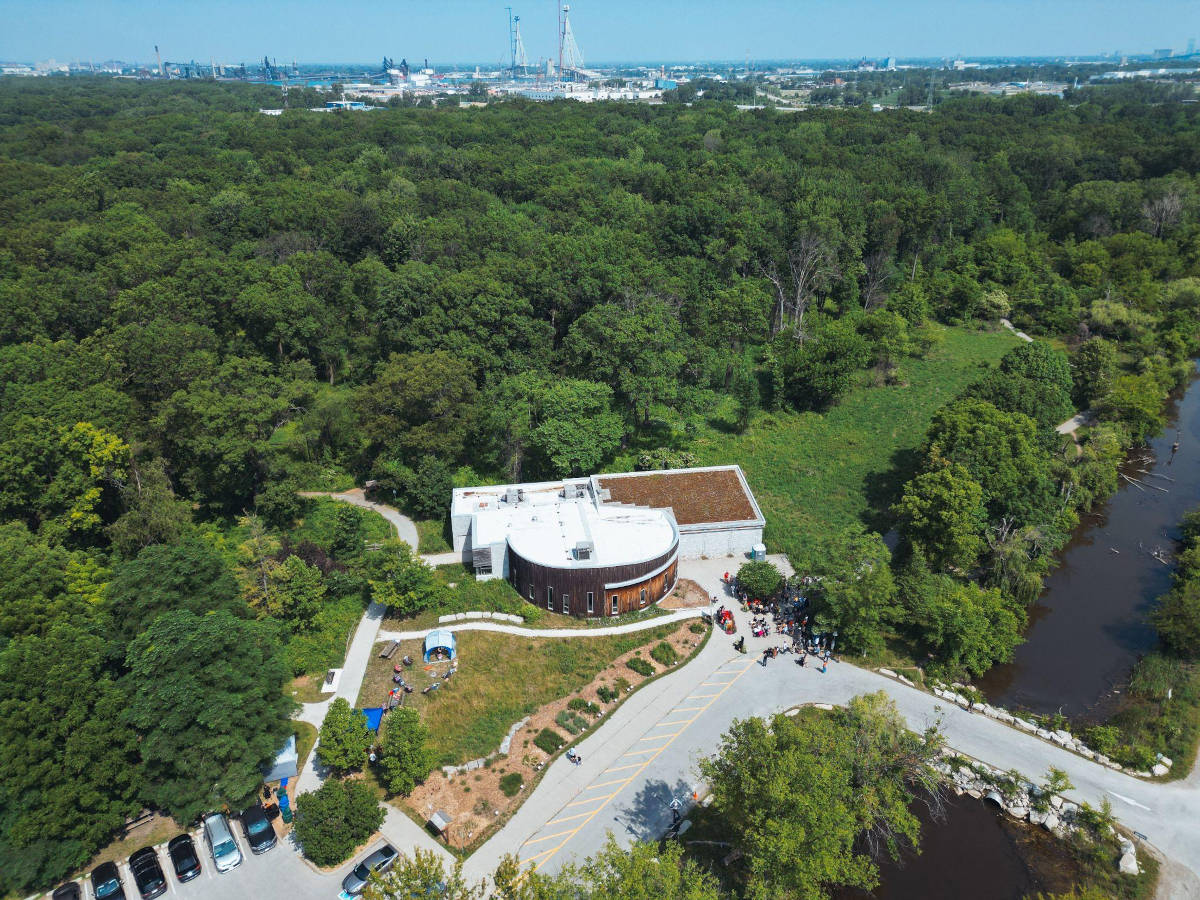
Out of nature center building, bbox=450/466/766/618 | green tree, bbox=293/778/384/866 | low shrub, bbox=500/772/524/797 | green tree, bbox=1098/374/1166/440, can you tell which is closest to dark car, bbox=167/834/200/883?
green tree, bbox=293/778/384/866

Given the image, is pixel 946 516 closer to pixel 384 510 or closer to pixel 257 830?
pixel 384 510

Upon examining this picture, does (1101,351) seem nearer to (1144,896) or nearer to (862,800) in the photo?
(1144,896)

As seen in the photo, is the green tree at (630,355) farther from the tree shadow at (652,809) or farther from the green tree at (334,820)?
the green tree at (334,820)

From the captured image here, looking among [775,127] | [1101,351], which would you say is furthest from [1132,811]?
[775,127]

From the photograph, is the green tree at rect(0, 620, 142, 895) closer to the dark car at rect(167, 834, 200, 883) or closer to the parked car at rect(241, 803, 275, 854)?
the dark car at rect(167, 834, 200, 883)

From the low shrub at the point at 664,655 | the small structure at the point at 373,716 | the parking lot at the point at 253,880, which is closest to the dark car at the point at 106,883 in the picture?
the parking lot at the point at 253,880
